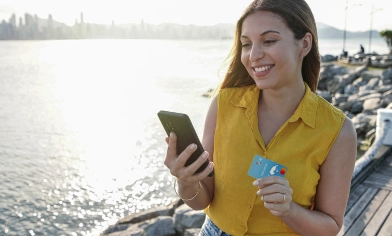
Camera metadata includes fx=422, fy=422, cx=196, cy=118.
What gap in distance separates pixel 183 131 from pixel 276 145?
401mm

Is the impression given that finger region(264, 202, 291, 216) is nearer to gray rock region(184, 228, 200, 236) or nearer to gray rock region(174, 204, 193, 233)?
gray rock region(184, 228, 200, 236)

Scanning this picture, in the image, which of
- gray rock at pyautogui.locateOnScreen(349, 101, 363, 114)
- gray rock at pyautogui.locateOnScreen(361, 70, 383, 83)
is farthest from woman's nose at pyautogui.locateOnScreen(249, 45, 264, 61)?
gray rock at pyautogui.locateOnScreen(361, 70, 383, 83)

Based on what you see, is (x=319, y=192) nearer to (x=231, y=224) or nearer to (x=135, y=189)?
(x=231, y=224)

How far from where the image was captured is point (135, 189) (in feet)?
32.1

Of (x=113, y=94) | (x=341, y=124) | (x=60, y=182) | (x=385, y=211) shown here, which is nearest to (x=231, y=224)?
(x=341, y=124)

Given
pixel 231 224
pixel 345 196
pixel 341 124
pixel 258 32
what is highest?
pixel 258 32

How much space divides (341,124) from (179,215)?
15.5ft

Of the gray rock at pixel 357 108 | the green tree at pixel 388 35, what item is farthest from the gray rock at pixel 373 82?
the green tree at pixel 388 35

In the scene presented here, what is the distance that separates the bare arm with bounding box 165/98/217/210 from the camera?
5.86 feet

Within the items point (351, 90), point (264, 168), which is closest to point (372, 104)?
point (351, 90)

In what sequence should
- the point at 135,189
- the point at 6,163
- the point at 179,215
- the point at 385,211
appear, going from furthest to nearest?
1. the point at 6,163
2. the point at 135,189
3. the point at 179,215
4. the point at 385,211

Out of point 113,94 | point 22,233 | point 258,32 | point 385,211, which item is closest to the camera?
point 258,32

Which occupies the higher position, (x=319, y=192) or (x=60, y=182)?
(x=319, y=192)

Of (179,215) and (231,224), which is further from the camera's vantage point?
(179,215)
